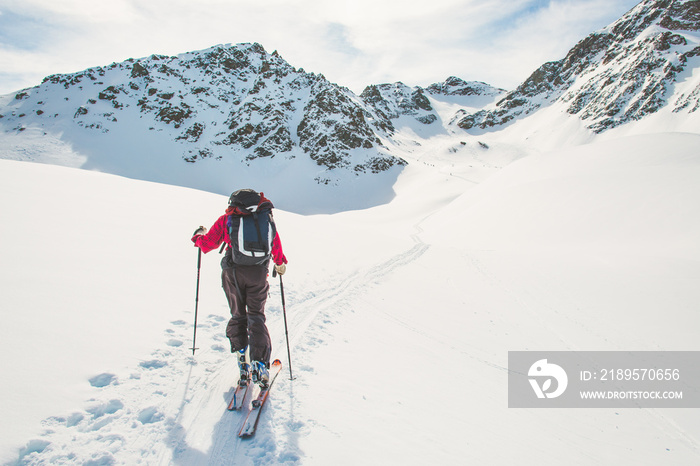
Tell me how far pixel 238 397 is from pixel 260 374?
1.20 feet

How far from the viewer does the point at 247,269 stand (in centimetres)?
400

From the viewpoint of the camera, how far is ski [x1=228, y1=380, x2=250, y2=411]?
144 inches

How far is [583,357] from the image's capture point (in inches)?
258

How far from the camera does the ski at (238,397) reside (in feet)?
12.0

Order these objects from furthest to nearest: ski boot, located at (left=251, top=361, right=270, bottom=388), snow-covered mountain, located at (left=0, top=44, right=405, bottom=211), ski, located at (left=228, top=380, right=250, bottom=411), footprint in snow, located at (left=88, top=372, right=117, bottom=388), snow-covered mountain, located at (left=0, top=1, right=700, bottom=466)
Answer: snow-covered mountain, located at (left=0, top=44, right=405, bottom=211), ski boot, located at (left=251, top=361, right=270, bottom=388), ski, located at (left=228, top=380, right=250, bottom=411), footprint in snow, located at (left=88, top=372, right=117, bottom=388), snow-covered mountain, located at (left=0, top=1, right=700, bottom=466)

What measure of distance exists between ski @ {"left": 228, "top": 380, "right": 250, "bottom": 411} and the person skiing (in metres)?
0.06

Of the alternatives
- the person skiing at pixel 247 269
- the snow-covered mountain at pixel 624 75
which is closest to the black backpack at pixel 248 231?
the person skiing at pixel 247 269

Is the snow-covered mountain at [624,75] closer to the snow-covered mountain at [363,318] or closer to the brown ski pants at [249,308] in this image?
the snow-covered mountain at [363,318]

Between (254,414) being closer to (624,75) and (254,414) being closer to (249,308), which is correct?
(249,308)

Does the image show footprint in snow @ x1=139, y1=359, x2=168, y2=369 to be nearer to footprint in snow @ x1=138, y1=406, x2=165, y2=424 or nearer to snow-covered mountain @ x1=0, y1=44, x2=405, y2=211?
footprint in snow @ x1=138, y1=406, x2=165, y2=424

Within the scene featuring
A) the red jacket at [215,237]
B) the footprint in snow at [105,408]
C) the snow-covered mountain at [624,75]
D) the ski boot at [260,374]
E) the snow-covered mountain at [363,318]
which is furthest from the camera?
the snow-covered mountain at [624,75]

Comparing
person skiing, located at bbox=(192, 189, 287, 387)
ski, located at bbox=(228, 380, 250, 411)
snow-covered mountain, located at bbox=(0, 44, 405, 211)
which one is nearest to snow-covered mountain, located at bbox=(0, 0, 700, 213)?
snow-covered mountain, located at bbox=(0, 44, 405, 211)

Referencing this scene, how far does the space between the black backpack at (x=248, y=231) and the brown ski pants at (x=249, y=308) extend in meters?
0.17

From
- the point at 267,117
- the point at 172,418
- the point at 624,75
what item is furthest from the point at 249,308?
the point at 624,75
